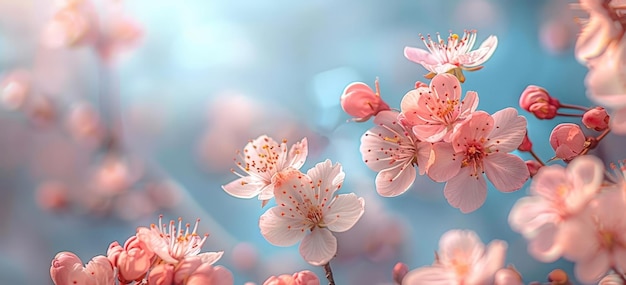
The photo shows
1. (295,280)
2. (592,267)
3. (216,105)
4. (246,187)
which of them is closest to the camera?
(592,267)

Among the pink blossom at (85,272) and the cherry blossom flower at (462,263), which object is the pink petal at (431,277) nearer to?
the cherry blossom flower at (462,263)

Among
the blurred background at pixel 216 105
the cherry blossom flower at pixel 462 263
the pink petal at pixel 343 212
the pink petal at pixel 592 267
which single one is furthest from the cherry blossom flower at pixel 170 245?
the blurred background at pixel 216 105

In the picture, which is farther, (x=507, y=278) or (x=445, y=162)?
(x=445, y=162)

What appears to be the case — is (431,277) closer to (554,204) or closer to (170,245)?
(554,204)

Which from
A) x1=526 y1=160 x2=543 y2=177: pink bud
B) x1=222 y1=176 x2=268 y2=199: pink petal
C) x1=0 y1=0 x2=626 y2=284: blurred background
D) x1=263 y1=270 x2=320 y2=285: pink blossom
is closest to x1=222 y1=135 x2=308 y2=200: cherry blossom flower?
x1=222 y1=176 x2=268 y2=199: pink petal

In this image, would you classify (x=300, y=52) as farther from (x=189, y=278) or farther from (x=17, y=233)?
(x=189, y=278)

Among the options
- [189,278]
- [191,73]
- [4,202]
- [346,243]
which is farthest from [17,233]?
[189,278]

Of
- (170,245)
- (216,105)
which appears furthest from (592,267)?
(216,105)

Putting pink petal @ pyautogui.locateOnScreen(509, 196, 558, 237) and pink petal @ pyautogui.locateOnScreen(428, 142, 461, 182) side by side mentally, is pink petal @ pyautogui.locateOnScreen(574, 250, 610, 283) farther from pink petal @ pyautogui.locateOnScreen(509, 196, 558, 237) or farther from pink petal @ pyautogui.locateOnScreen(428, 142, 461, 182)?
pink petal @ pyautogui.locateOnScreen(428, 142, 461, 182)
